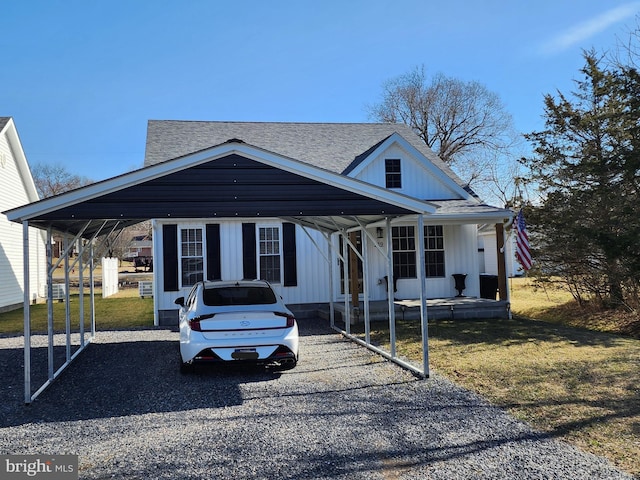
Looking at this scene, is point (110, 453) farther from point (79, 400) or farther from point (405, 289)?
point (405, 289)

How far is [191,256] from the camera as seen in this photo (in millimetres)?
14406

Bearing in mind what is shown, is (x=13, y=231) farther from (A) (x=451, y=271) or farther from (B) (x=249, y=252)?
→ (A) (x=451, y=271)

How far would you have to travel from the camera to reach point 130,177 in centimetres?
675

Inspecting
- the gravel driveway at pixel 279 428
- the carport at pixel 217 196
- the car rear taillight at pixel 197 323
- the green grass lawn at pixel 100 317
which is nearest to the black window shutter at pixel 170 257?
the green grass lawn at pixel 100 317

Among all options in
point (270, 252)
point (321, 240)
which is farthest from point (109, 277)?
point (321, 240)

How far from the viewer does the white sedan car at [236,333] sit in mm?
7133

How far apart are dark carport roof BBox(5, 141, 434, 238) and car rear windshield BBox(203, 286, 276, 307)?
4.78 ft

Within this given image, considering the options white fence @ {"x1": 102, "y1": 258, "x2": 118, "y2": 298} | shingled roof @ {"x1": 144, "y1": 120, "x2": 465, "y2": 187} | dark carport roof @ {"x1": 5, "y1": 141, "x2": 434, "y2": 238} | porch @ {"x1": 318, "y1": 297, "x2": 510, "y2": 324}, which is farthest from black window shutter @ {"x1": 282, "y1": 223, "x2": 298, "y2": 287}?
white fence @ {"x1": 102, "y1": 258, "x2": 118, "y2": 298}

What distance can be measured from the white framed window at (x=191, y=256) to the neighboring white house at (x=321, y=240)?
0.09 feet

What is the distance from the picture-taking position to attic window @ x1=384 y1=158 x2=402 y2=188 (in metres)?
15.8

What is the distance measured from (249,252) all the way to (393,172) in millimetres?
5164

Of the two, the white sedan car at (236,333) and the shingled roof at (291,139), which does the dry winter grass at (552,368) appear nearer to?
the white sedan car at (236,333)

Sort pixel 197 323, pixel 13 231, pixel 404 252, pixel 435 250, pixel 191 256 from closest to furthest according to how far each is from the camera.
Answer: pixel 197 323 → pixel 191 256 → pixel 404 252 → pixel 435 250 → pixel 13 231

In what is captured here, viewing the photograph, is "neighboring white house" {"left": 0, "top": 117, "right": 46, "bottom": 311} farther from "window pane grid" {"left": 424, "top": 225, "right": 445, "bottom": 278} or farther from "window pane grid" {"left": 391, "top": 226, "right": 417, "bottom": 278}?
"window pane grid" {"left": 424, "top": 225, "right": 445, "bottom": 278}
